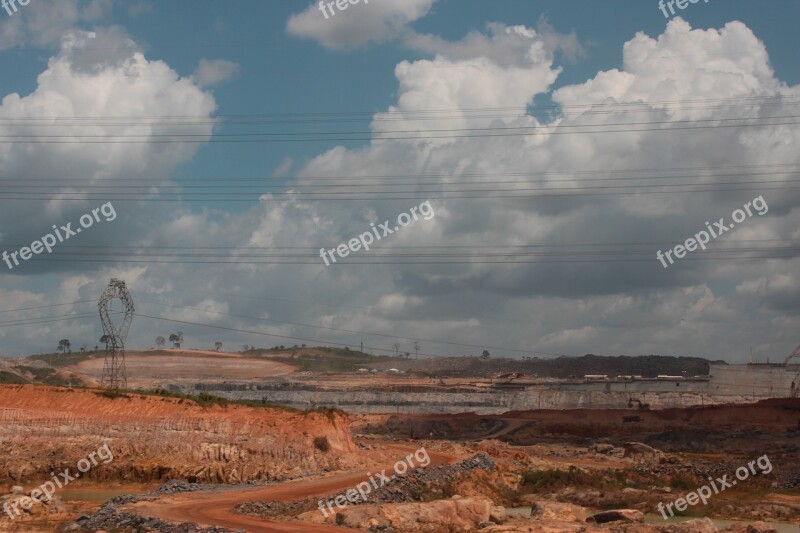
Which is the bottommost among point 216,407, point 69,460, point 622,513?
point 622,513

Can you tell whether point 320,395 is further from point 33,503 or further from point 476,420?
point 33,503

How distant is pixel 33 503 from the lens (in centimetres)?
3422

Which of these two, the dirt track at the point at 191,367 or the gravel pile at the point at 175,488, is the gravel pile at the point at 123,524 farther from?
the dirt track at the point at 191,367

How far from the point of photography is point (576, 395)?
343 ft

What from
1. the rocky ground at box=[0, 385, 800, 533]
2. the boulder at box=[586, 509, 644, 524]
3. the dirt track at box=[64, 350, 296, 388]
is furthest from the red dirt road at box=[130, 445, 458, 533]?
the dirt track at box=[64, 350, 296, 388]

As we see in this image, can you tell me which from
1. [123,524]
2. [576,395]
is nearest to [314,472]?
[123,524]

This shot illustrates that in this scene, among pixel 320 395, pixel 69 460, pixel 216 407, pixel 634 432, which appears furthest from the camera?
pixel 320 395

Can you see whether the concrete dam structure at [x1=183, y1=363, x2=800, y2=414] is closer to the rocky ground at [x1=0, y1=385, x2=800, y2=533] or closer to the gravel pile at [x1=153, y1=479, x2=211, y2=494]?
the rocky ground at [x1=0, y1=385, x2=800, y2=533]

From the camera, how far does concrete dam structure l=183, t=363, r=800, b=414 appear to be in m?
102

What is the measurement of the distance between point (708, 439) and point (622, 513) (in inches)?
1790

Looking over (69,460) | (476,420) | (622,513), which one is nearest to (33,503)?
(69,460)

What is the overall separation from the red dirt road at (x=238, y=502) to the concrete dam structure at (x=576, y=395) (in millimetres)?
57347

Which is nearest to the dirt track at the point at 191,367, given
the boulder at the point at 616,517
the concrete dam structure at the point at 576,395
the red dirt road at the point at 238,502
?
the concrete dam structure at the point at 576,395

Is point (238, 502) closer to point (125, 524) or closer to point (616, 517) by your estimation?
point (125, 524)
